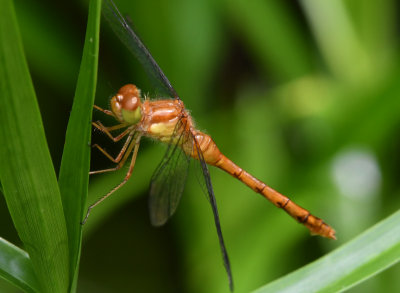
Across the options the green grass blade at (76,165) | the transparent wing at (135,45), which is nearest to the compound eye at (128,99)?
the transparent wing at (135,45)

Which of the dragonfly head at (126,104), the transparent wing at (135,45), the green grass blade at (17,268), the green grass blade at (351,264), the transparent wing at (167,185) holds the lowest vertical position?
the green grass blade at (17,268)

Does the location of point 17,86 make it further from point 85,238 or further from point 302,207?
point 85,238

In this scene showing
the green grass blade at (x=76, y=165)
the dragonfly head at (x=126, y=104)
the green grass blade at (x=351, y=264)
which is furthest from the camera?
the dragonfly head at (x=126, y=104)

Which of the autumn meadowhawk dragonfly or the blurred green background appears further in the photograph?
the blurred green background

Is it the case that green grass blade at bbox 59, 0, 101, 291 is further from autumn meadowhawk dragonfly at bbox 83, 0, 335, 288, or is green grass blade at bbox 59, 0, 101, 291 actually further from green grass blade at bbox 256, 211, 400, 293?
autumn meadowhawk dragonfly at bbox 83, 0, 335, 288

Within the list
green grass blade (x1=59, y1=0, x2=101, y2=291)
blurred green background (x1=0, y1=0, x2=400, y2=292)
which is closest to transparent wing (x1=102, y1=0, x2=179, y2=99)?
blurred green background (x1=0, y1=0, x2=400, y2=292)

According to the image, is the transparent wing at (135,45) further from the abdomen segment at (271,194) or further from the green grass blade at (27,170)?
the green grass blade at (27,170)

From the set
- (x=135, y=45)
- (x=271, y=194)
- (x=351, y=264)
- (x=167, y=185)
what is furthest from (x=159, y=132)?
(x=351, y=264)

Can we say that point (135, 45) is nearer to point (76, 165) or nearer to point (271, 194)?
point (271, 194)
